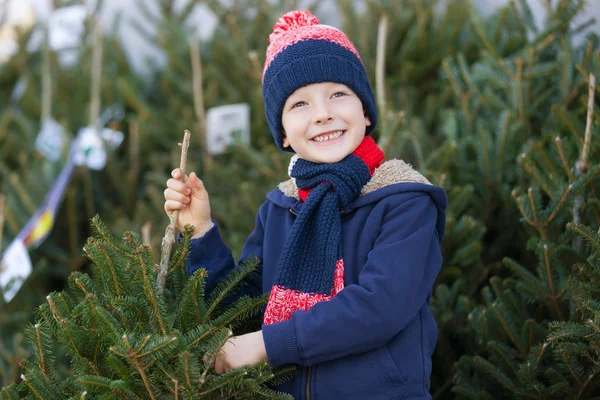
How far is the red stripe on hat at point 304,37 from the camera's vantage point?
1.81 meters

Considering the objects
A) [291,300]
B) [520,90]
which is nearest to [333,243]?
[291,300]

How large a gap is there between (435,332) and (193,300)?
2.07ft

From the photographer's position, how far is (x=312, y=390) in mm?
1640

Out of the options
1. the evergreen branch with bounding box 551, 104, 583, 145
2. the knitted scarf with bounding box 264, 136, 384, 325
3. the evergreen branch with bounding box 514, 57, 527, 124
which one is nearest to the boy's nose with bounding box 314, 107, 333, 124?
the knitted scarf with bounding box 264, 136, 384, 325

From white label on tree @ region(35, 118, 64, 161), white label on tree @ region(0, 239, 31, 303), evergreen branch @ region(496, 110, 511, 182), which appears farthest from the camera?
white label on tree @ region(35, 118, 64, 161)

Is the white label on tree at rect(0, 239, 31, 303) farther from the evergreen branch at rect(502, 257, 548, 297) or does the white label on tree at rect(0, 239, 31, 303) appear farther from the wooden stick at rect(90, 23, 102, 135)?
the evergreen branch at rect(502, 257, 548, 297)

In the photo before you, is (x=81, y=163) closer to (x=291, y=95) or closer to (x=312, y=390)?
(x=291, y=95)

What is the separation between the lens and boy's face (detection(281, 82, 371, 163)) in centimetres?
177

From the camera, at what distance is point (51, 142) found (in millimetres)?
→ 3965

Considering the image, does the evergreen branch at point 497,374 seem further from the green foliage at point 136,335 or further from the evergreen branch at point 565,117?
the evergreen branch at point 565,117

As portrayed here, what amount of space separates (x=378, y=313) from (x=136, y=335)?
0.55 m

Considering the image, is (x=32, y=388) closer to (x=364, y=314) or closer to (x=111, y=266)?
(x=111, y=266)

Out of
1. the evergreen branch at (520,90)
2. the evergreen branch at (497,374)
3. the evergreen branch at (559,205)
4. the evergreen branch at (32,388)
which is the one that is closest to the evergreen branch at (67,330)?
the evergreen branch at (32,388)

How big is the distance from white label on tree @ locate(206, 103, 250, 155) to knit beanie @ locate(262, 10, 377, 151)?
1.86 m
